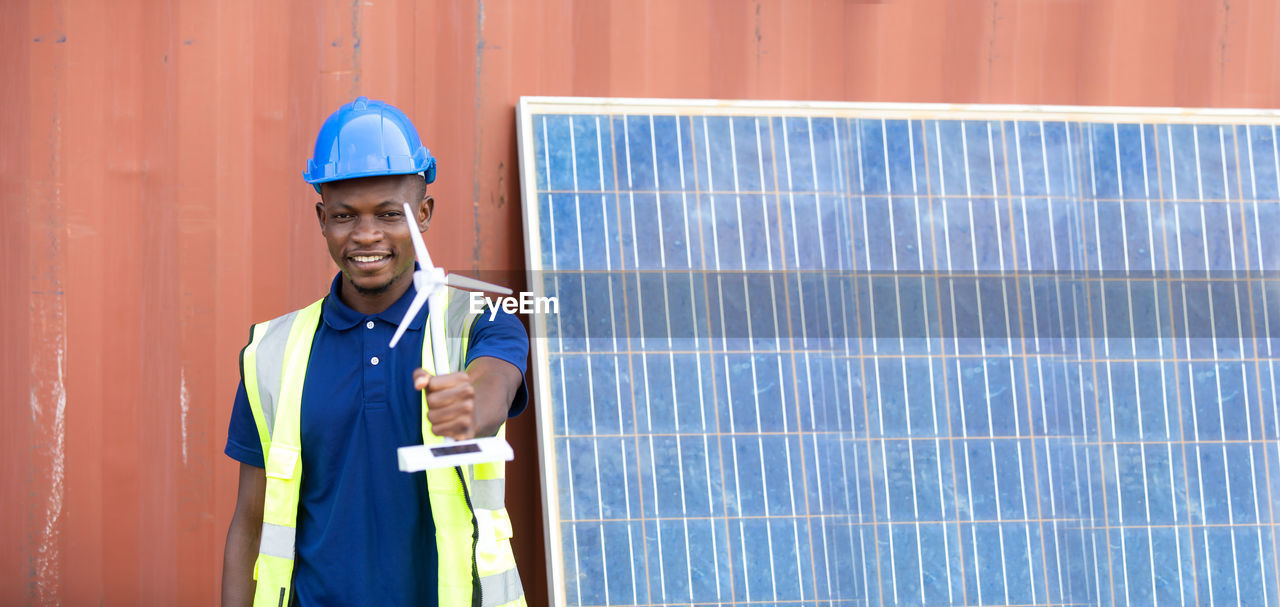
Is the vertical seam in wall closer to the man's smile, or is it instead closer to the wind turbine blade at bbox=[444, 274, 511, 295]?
the man's smile

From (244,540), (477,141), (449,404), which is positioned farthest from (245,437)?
(477,141)

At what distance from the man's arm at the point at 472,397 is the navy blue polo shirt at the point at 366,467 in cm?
4

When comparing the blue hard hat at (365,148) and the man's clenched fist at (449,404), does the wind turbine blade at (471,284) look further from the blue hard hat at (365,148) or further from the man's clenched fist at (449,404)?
the blue hard hat at (365,148)

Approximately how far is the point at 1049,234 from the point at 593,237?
2.12 meters

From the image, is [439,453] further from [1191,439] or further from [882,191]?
[1191,439]

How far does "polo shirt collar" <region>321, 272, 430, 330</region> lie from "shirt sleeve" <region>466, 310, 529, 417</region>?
0.16m

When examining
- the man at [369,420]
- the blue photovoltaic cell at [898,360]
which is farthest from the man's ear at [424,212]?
the blue photovoltaic cell at [898,360]

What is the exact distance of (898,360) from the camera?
4.01m

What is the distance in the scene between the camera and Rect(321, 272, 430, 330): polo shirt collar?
2375mm

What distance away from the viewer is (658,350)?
12.9ft

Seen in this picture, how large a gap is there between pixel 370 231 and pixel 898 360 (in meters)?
2.57

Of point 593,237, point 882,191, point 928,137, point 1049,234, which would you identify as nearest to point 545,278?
point 593,237

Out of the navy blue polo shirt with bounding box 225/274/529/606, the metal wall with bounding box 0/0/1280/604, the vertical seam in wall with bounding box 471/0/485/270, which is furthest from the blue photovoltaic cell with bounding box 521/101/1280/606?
the navy blue polo shirt with bounding box 225/274/529/606

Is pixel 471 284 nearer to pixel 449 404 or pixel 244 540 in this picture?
pixel 449 404
